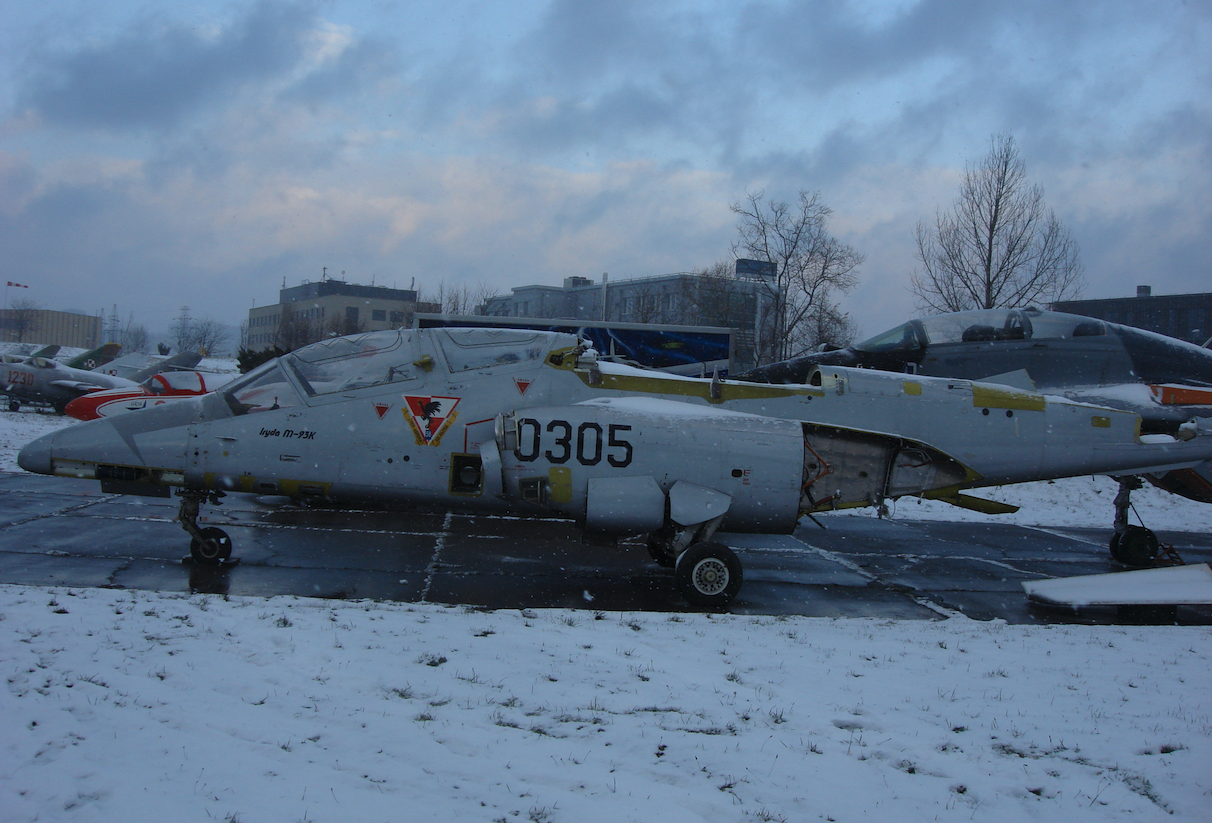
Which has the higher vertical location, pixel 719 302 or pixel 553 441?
pixel 719 302

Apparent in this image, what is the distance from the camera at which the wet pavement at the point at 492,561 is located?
774 cm

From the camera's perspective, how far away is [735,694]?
4941 mm

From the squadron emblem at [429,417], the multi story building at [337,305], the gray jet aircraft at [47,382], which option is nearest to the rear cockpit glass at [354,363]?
the squadron emblem at [429,417]

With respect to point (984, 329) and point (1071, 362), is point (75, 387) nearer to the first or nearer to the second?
point (984, 329)

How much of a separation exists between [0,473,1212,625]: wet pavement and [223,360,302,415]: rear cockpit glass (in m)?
1.77

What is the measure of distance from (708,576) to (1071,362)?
6.78 metres

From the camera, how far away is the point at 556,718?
14.4ft

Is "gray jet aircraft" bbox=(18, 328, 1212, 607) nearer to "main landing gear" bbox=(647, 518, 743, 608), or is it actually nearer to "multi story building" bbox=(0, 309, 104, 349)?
"main landing gear" bbox=(647, 518, 743, 608)

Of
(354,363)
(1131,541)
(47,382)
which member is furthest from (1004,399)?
(47,382)

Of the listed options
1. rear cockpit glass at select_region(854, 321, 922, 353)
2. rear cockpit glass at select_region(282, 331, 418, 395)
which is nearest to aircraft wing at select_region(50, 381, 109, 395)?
rear cockpit glass at select_region(282, 331, 418, 395)

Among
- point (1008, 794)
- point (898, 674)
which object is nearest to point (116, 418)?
point (898, 674)

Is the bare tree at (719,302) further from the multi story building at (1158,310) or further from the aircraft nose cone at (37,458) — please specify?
the aircraft nose cone at (37,458)

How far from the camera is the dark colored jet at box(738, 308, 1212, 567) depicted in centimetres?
1045

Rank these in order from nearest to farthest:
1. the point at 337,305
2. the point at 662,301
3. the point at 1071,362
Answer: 1. the point at 1071,362
2. the point at 662,301
3. the point at 337,305
